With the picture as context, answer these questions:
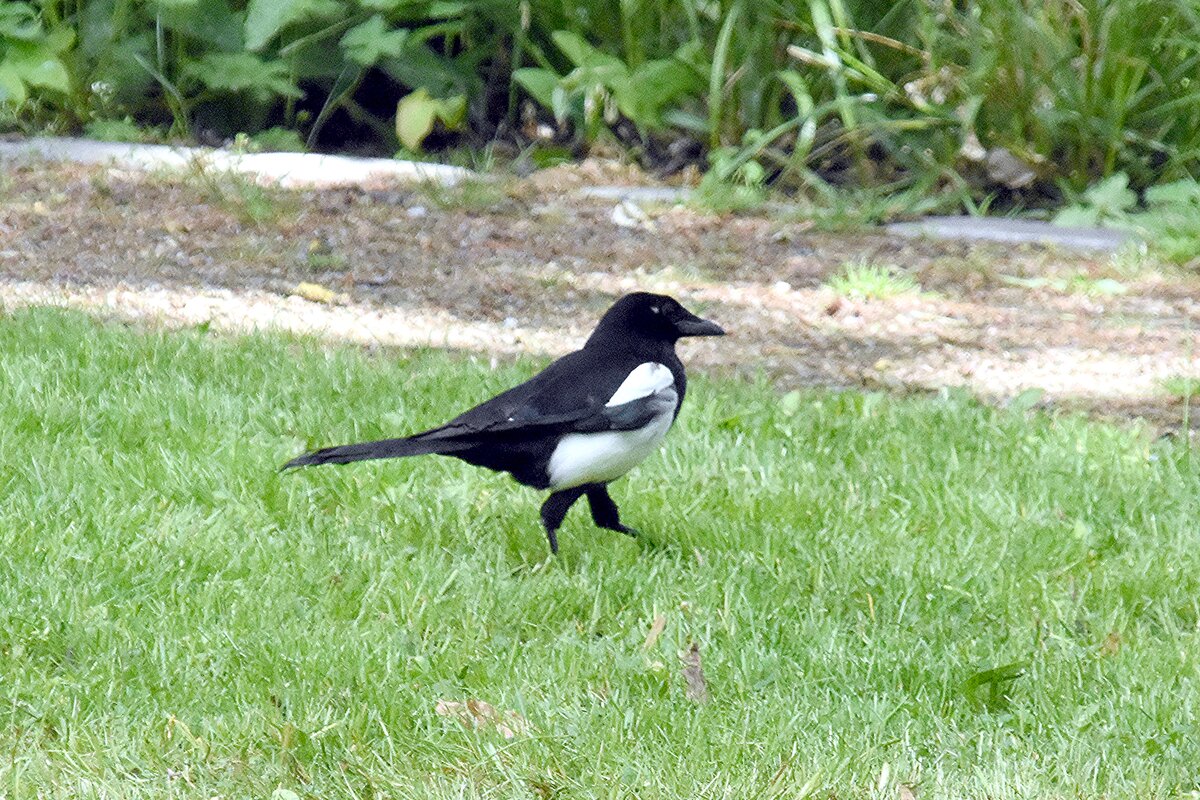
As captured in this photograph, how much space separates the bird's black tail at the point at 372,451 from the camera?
11.4 ft

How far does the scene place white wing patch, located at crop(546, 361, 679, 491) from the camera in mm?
3662

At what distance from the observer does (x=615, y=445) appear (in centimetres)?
366

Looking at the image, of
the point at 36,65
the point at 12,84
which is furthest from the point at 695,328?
the point at 36,65

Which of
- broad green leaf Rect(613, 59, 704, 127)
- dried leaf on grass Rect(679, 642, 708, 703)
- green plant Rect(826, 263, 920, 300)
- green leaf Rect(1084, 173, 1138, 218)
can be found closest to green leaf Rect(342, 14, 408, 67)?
broad green leaf Rect(613, 59, 704, 127)

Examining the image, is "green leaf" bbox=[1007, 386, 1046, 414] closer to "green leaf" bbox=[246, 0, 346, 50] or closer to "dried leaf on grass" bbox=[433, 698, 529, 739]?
"dried leaf on grass" bbox=[433, 698, 529, 739]

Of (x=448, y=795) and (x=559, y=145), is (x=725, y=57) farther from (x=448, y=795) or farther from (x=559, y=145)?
(x=448, y=795)

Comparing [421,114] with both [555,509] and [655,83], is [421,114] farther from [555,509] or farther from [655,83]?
[555,509]

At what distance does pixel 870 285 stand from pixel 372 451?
3.54 m

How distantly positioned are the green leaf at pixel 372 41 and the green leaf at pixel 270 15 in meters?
0.19

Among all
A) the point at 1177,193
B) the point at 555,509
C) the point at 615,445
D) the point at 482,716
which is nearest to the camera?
the point at 482,716

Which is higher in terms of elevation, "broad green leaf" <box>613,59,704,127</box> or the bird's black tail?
the bird's black tail

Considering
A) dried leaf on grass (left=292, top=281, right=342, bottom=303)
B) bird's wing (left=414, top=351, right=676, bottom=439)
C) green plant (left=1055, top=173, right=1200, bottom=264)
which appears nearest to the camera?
bird's wing (left=414, top=351, right=676, bottom=439)

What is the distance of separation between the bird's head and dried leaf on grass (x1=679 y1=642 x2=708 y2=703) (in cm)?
96

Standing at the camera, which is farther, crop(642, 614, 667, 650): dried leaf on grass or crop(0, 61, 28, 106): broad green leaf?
crop(0, 61, 28, 106): broad green leaf
